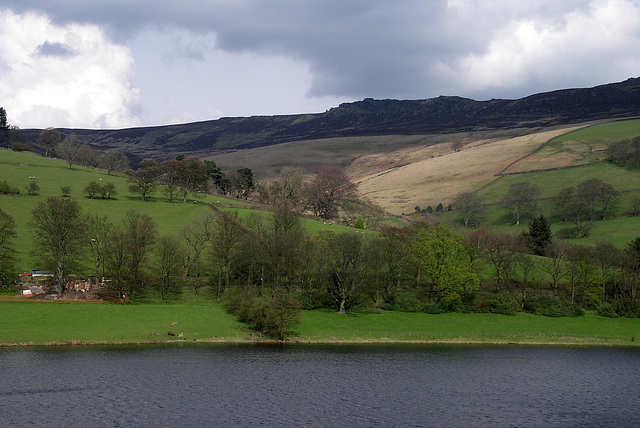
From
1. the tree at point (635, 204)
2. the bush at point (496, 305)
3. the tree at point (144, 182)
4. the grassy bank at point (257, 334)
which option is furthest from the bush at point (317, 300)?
the tree at point (635, 204)

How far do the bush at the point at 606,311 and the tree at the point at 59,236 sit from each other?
78.5 m

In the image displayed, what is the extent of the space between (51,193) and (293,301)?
73690 millimetres

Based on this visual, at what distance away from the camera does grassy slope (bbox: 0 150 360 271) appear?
94.7 meters

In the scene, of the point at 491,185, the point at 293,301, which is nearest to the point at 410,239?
the point at 293,301

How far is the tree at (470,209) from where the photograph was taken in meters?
142

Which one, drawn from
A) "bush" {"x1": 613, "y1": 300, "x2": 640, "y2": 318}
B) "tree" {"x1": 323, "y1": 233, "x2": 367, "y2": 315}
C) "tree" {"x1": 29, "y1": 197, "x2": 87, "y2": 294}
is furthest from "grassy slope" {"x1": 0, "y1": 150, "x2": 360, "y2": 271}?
"bush" {"x1": 613, "y1": 300, "x2": 640, "y2": 318}

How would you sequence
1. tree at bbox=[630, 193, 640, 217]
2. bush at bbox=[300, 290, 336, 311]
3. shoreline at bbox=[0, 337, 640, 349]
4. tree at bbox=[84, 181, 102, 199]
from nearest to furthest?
shoreline at bbox=[0, 337, 640, 349] → bush at bbox=[300, 290, 336, 311] → tree at bbox=[84, 181, 102, 199] → tree at bbox=[630, 193, 640, 217]

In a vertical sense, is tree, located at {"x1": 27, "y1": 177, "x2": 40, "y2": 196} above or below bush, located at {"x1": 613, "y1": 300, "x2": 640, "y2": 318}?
above

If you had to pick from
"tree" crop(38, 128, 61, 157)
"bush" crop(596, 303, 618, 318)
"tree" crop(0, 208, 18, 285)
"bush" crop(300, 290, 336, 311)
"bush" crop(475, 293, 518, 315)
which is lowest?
"bush" crop(596, 303, 618, 318)

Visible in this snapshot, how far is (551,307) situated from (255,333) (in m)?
45.9

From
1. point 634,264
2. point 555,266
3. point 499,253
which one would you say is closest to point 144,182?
point 499,253

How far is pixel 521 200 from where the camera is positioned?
14425cm

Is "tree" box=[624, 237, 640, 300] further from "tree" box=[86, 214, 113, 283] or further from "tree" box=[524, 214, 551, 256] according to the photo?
"tree" box=[86, 214, 113, 283]

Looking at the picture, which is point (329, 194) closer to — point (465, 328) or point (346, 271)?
point (346, 271)
